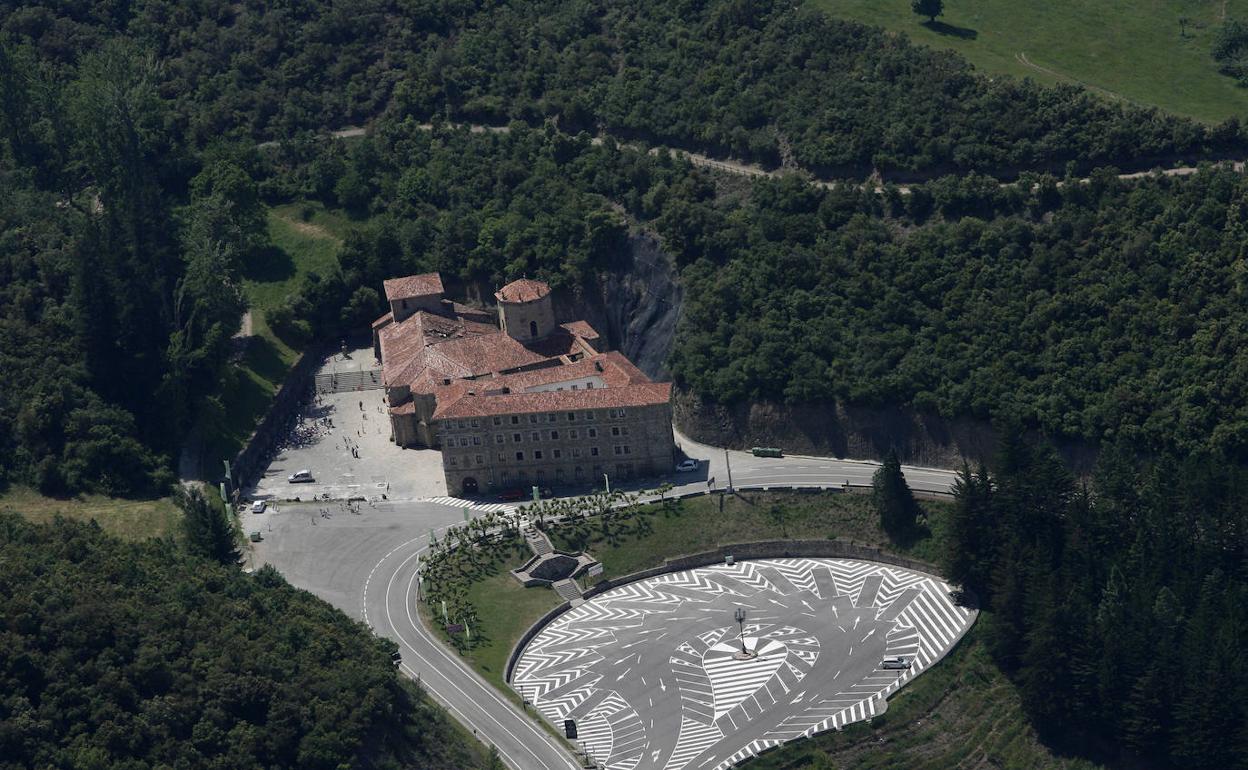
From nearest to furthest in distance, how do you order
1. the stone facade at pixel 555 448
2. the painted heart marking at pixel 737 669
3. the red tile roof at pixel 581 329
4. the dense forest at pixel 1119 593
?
the dense forest at pixel 1119 593 → the painted heart marking at pixel 737 669 → the stone facade at pixel 555 448 → the red tile roof at pixel 581 329

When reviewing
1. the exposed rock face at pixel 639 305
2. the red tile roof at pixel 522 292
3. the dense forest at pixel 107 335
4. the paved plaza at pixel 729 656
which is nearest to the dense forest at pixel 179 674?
the paved plaza at pixel 729 656

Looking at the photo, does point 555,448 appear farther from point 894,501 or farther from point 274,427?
point 894,501

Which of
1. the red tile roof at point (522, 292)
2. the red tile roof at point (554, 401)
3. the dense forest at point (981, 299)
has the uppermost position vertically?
the dense forest at point (981, 299)

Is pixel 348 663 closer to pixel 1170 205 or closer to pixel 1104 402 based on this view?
pixel 1104 402

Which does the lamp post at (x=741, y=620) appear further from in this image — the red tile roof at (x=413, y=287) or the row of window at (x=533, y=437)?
the red tile roof at (x=413, y=287)

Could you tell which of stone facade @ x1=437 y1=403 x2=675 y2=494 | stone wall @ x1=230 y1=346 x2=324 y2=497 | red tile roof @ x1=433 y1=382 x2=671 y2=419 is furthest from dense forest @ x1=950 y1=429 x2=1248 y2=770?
stone wall @ x1=230 y1=346 x2=324 y2=497
